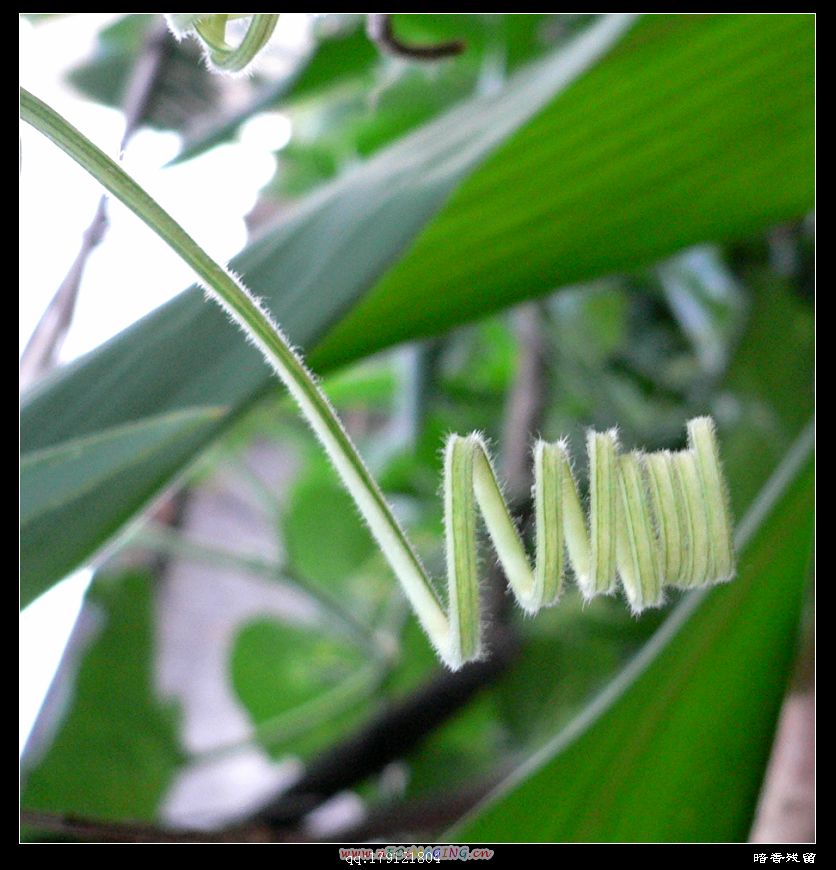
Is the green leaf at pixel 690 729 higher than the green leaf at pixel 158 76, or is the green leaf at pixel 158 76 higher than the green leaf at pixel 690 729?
the green leaf at pixel 158 76

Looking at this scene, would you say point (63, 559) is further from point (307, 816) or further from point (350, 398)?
point (350, 398)

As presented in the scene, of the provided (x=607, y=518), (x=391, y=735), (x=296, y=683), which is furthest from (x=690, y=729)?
(x=296, y=683)

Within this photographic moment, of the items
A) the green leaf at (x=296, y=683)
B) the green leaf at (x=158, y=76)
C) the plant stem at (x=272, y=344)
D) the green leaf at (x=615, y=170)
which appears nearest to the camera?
the plant stem at (x=272, y=344)

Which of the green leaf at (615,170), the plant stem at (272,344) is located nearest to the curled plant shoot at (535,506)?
the plant stem at (272,344)

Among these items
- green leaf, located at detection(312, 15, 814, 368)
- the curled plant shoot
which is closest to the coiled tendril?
the curled plant shoot

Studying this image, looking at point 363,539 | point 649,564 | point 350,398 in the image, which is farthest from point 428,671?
point 649,564

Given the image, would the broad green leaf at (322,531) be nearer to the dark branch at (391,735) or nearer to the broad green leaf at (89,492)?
the dark branch at (391,735)
